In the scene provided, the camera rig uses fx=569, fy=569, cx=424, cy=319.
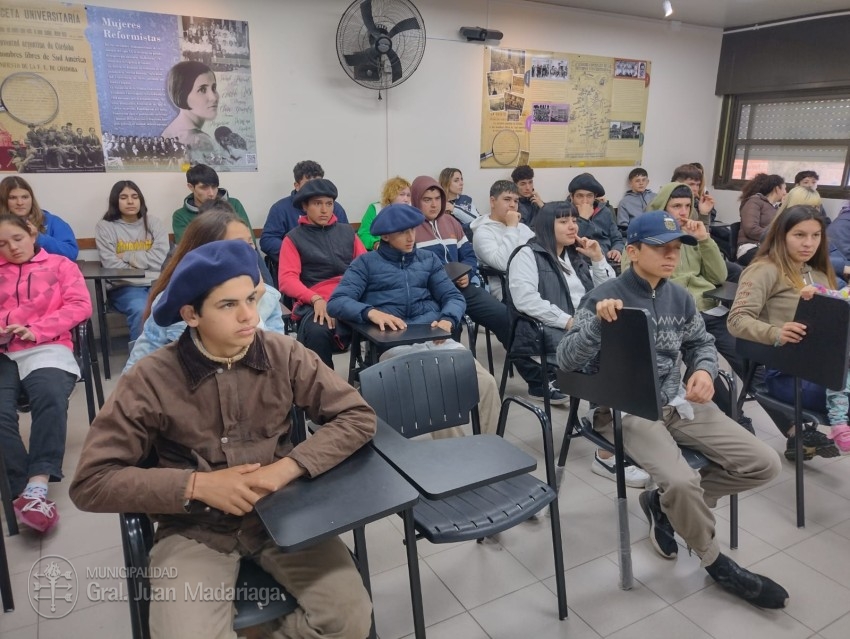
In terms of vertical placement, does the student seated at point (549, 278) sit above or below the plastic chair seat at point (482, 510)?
above

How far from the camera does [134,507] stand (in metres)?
1.13

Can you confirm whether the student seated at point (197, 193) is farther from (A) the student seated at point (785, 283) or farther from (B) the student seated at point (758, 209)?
(B) the student seated at point (758, 209)

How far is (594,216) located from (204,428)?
12.4 ft

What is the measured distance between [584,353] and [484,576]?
83cm

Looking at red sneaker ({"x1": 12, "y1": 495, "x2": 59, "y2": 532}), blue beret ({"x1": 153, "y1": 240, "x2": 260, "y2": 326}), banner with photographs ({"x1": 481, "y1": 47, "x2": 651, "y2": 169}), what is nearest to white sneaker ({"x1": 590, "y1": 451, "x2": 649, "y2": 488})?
blue beret ({"x1": 153, "y1": 240, "x2": 260, "y2": 326})

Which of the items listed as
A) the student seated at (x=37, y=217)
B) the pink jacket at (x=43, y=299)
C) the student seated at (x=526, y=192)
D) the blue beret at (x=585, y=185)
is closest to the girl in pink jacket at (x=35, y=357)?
the pink jacket at (x=43, y=299)

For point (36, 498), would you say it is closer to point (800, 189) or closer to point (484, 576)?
point (484, 576)

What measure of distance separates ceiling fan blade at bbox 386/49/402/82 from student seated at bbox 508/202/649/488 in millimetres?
2319

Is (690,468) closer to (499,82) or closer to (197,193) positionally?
(197,193)

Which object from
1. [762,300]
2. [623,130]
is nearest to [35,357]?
[762,300]

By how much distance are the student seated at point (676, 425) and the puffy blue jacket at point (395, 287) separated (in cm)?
88

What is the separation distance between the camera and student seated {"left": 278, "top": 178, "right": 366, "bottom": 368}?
2.92 meters

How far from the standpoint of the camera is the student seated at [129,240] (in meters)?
3.68

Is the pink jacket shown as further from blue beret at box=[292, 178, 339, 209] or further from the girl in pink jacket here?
blue beret at box=[292, 178, 339, 209]
